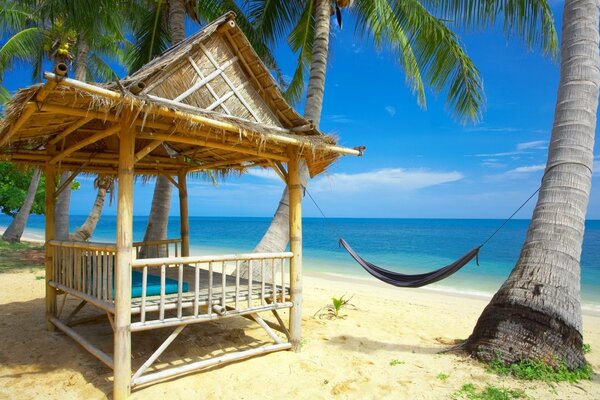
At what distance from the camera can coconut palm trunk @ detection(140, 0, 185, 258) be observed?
726cm

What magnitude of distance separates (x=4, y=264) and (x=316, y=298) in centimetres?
786

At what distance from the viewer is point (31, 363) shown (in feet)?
12.2

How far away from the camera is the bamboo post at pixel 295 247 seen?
4.29 meters

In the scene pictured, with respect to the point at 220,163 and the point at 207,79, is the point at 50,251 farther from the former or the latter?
the point at 207,79

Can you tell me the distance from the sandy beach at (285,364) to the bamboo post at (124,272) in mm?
236

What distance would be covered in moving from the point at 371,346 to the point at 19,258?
10.4m

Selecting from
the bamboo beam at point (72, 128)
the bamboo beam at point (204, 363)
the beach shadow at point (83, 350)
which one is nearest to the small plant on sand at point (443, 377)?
the bamboo beam at point (204, 363)

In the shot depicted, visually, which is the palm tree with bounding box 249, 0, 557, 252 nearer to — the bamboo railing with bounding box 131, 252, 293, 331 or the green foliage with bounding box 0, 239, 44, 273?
the bamboo railing with bounding box 131, 252, 293, 331

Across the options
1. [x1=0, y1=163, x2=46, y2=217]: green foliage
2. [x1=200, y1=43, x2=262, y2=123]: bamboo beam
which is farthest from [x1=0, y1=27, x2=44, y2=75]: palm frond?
[x1=200, y1=43, x2=262, y2=123]: bamboo beam

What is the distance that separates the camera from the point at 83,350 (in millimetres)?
4098

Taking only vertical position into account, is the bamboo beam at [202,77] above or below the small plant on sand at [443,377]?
above

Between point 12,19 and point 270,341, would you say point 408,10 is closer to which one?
point 270,341

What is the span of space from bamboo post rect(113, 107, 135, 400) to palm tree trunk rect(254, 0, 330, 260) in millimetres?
3278

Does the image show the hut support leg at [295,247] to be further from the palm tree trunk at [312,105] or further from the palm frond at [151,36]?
the palm frond at [151,36]
